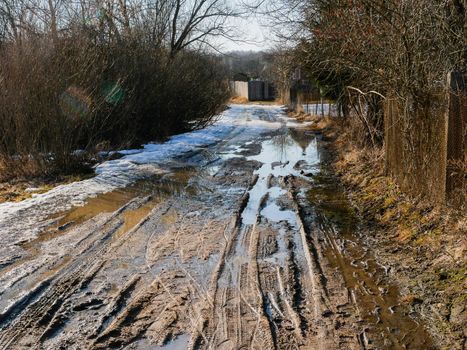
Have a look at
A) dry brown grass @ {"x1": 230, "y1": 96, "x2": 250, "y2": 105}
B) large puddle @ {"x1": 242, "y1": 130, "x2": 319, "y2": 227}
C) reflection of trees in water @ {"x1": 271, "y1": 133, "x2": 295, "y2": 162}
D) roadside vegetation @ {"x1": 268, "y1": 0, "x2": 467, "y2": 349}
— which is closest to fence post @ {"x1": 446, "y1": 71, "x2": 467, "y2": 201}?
roadside vegetation @ {"x1": 268, "y1": 0, "x2": 467, "y2": 349}

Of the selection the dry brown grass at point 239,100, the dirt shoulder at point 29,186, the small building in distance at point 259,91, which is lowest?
the dirt shoulder at point 29,186

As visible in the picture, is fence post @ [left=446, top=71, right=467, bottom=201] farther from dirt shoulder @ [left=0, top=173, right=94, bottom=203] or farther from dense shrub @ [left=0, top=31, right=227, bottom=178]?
dense shrub @ [left=0, top=31, right=227, bottom=178]

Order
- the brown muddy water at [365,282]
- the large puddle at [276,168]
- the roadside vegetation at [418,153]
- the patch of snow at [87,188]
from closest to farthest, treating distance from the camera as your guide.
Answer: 1. the brown muddy water at [365,282]
2. the roadside vegetation at [418,153]
3. the patch of snow at [87,188]
4. the large puddle at [276,168]

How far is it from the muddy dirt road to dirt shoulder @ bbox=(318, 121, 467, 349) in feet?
0.63

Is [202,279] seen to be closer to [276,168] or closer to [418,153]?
[418,153]

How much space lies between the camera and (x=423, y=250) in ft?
19.1

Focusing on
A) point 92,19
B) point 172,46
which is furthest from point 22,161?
point 172,46

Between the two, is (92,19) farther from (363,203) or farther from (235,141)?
(363,203)

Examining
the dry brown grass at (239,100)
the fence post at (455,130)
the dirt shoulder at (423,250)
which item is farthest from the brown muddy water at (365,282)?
the dry brown grass at (239,100)

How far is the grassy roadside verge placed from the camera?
434 centimetres

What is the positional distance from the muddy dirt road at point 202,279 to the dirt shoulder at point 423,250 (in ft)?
0.63

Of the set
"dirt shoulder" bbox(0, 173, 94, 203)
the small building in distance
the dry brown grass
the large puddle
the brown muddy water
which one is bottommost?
the brown muddy water

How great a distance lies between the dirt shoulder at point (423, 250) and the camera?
4.34 m

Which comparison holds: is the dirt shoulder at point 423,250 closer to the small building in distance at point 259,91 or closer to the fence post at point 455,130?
the fence post at point 455,130
